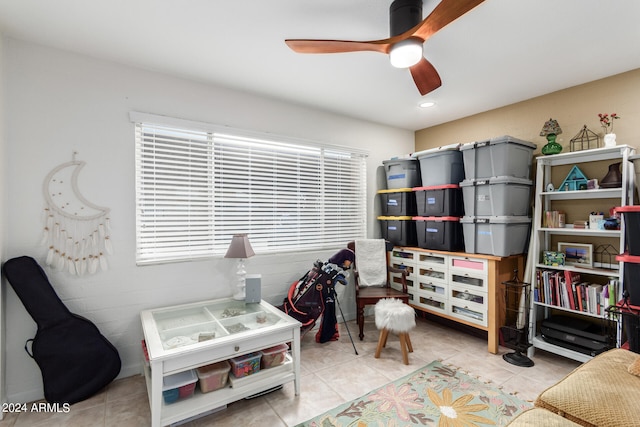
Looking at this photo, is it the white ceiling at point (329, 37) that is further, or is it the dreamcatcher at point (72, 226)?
the dreamcatcher at point (72, 226)

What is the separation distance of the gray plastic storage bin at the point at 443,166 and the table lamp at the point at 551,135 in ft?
2.52

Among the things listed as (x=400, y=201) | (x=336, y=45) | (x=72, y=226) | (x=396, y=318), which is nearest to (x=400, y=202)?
(x=400, y=201)

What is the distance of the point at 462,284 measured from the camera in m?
3.12

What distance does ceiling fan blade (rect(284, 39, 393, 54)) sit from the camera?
62.7 inches

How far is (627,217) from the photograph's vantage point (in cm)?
212

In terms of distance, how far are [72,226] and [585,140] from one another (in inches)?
175

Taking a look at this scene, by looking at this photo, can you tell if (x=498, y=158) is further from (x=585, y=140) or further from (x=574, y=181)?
(x=585, y=140)

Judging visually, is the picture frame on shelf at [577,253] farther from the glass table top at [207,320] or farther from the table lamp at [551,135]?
the glass table top at [207,320]

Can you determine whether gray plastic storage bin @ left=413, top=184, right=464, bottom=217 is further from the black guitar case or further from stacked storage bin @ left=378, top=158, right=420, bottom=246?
the black guitar case

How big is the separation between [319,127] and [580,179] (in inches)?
102

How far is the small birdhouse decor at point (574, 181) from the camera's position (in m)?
2.72

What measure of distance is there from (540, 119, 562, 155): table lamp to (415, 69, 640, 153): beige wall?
0.17m

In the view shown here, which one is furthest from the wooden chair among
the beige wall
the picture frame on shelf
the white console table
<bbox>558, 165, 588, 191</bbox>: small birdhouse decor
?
the beige wall

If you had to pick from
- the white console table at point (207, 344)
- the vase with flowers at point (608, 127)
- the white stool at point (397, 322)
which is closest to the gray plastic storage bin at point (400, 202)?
the white stool at point (397, 322)
